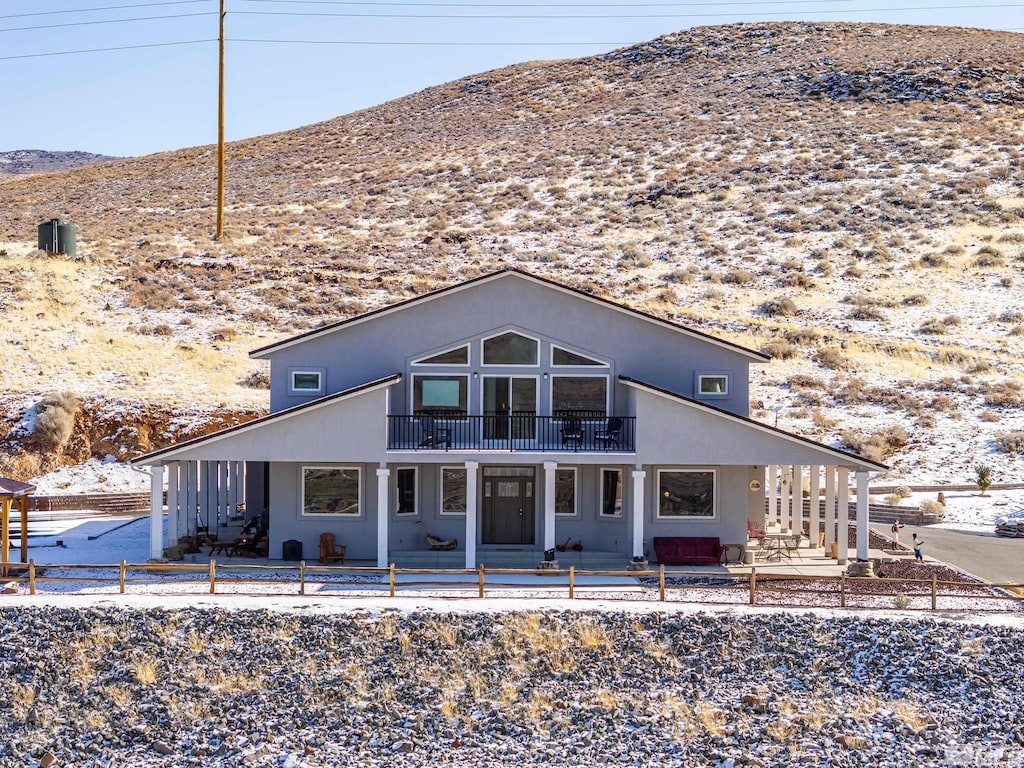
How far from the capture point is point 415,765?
52.4ft

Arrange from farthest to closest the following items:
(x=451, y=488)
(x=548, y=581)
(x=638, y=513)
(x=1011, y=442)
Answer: (x=1011, y=442) < (x=451, y=488) < (x=638, y=513) < (x=548, y=581)

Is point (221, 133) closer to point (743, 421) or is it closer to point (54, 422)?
point (54, 422)

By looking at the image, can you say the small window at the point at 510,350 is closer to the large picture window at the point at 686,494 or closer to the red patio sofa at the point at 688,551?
the large picture window at the point at 686,494

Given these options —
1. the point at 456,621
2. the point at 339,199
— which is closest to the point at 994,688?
the point at 456,621

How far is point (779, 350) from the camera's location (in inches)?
1826

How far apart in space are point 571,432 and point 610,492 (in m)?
1.90

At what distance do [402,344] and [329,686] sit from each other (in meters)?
9.60

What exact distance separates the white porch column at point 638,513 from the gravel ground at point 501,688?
459 cm

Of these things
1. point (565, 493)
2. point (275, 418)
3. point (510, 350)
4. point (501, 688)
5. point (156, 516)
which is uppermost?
point (510, 350)

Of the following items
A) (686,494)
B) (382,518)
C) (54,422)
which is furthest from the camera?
(54,422)

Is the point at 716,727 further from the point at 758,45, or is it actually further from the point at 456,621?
the point at 758,45

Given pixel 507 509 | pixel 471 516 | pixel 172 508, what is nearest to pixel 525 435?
→ pixel 507 509

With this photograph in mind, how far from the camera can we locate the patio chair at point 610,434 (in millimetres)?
24547

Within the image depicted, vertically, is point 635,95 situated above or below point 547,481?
above
